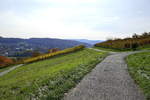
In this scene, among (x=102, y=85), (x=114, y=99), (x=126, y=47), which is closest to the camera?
(x=114, y=99)

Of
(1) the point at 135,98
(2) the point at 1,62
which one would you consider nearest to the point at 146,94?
(1) the point at 135,98

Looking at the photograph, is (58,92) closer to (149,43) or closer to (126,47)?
(126,47)

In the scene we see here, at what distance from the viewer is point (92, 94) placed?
632cm

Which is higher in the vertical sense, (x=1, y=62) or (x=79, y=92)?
(x=79, y=92)

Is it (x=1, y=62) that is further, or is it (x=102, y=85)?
(x=1, y=62)

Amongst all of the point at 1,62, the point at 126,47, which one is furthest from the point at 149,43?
the point at 1,62

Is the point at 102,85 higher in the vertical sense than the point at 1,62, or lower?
higher

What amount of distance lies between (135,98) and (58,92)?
3.94 meters

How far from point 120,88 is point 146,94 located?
1.37 m

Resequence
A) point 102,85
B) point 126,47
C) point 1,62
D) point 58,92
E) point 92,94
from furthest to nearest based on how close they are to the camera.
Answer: point 1,62, point 126,47, point 102,85, point 58,92, point 92,94

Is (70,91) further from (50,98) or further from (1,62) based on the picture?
(1,62)

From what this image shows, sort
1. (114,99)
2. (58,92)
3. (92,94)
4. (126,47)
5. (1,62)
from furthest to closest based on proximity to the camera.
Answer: (1,62)
(126,47)
(58,92)
(92,94)
(114,99)

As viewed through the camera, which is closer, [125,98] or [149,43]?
[125,98]

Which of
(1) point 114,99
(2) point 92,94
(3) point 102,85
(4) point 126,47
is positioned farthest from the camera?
(4) point 126,47
